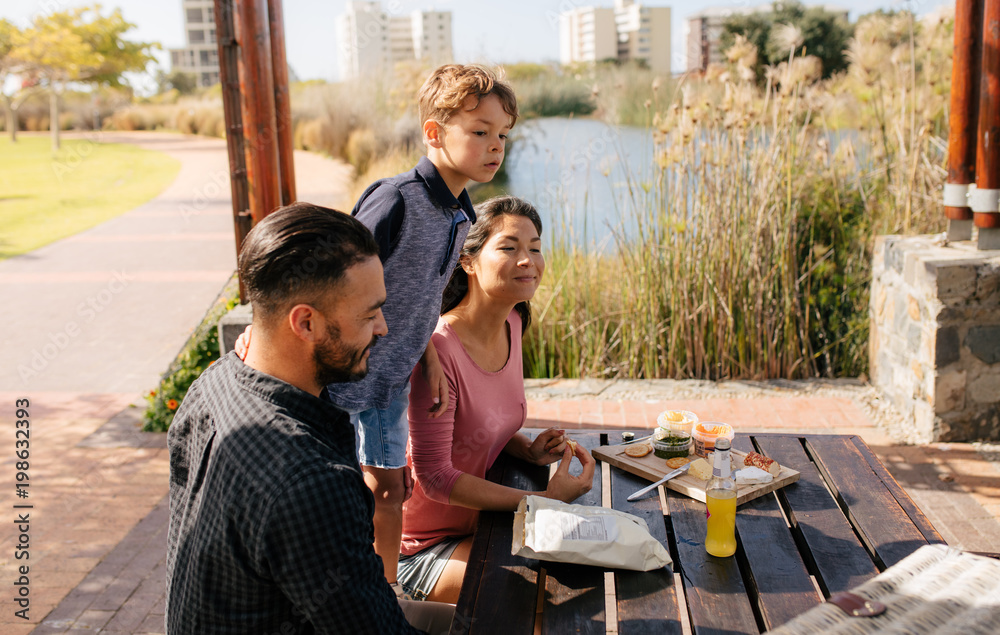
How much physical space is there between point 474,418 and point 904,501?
1.05m

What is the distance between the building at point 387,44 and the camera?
36.6ft

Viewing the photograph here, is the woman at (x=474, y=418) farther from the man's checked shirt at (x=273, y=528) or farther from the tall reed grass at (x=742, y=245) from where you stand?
the tall reed grass at (x=742, y=245)

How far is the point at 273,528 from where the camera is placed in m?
1.10

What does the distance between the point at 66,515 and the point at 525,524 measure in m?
2.74

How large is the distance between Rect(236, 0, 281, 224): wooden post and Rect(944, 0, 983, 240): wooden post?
3382mm

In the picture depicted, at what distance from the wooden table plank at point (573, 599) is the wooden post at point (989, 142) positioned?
3.31 meters

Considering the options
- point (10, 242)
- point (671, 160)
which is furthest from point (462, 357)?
point (10, 242)

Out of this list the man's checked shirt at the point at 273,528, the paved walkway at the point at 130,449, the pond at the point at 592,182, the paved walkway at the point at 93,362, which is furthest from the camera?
the pond at the point at 592,182

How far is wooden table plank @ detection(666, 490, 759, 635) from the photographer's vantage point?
1362 millimetres

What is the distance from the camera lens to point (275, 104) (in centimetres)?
387

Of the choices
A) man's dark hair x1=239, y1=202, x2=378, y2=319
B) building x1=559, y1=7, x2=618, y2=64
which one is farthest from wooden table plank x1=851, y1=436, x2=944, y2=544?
building x1=559, y1=7, x2=618, y2=64

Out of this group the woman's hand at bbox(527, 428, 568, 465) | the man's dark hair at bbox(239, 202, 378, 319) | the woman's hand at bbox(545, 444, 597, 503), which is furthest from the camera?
the woman's hand at bbox(527, 428, 568, 465)

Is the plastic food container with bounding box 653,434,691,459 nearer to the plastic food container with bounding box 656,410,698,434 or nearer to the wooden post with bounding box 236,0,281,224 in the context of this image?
the plastic food container with bounding box 656,410,698,434

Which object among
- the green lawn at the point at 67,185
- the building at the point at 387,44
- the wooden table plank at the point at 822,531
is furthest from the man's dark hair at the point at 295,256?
the green lawn at the point at 67,185
